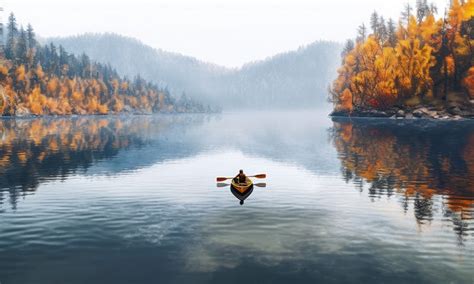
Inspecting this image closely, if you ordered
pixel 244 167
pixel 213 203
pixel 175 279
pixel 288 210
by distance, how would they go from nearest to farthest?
pixel 175 279
pixel 288 210
pixel 213 203
pixel 244 167

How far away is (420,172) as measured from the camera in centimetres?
4819

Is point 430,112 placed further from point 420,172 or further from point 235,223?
point 235,223

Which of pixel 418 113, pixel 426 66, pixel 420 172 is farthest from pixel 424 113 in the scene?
pixel 420 172

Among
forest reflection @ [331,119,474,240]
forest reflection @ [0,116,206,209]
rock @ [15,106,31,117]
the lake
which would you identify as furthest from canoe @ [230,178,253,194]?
rock @ [15,106,31,117]

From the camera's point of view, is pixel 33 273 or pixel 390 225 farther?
pixel 390 225

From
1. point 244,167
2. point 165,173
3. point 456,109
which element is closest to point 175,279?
point 165,173

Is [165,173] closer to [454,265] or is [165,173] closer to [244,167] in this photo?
[244,167]

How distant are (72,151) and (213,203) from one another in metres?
43.9

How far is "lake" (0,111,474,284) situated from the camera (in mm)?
20281

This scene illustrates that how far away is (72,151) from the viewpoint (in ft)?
233

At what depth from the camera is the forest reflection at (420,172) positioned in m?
31.9

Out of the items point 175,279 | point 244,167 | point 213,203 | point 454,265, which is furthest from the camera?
point 244,167

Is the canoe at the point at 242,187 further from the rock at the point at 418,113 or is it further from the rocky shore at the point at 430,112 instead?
the rock at the point at 418,113

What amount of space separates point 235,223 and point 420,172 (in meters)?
28.1
